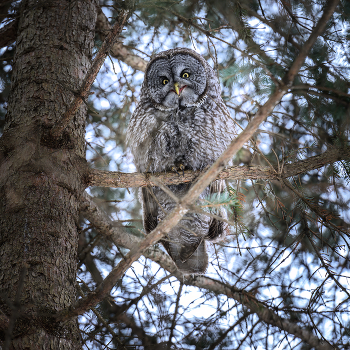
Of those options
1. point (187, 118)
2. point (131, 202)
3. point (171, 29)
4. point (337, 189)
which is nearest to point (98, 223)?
point (131, 202)

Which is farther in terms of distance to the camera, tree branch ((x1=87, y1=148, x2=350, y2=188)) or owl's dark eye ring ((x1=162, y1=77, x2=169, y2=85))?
owl's dark eye ring ((x1=162, y1=77, x2=169, y2=85))

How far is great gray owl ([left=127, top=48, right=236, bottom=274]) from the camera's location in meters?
2.21

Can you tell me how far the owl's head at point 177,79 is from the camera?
2365 millimetres

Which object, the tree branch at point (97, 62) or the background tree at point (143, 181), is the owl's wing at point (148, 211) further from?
the tree branch at point (97, 62)

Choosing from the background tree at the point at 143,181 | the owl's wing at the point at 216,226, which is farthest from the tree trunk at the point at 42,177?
the owl's wing at the point at 216,226

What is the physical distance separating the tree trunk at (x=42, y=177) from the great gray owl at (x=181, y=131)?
543 millimetres

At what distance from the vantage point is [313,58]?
175 cm

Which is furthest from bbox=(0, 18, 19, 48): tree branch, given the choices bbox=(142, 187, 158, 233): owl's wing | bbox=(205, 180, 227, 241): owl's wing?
bbox=(205, 180, 227, 241): owl's wing

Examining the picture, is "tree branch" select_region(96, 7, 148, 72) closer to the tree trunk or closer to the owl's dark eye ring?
the tree trunk

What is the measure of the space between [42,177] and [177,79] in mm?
1292

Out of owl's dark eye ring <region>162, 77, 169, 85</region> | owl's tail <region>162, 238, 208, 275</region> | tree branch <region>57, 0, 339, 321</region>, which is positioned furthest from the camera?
owl's dark eye ring <region>162, 77, 169, 85</region>

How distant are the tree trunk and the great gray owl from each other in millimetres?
543

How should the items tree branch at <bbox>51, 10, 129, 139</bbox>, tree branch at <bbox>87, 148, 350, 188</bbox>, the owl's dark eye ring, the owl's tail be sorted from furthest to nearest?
the owl's dark eye ring → the owl's tail → tree branch at <bbox>87, 148, 350, 188</bbox> → tree branch at <bbox>51, 10, 129, 139</bbox>

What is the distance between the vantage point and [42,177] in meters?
1.59
